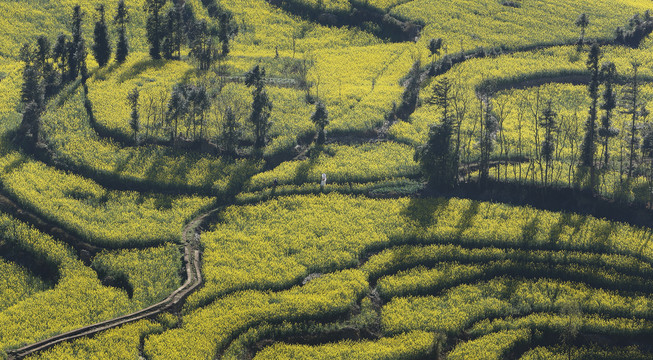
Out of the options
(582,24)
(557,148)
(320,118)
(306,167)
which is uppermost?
(582,24)

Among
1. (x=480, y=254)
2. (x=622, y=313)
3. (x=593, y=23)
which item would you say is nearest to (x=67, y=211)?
(x=480, y=254)

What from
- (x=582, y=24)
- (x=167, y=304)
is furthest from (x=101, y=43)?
(x=582, y=24)

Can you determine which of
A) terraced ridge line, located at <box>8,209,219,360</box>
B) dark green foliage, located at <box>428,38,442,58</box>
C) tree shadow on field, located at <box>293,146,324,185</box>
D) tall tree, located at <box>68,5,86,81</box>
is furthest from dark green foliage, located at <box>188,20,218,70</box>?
terraced ridge line, located at <box>8,209,219,360</box>

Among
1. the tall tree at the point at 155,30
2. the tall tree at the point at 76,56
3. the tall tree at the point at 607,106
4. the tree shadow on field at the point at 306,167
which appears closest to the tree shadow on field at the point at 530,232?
the tall tree at the point at 607,106

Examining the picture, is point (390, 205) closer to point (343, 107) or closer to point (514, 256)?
point (514, 256)

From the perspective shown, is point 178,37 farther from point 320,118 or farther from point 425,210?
point 425,210

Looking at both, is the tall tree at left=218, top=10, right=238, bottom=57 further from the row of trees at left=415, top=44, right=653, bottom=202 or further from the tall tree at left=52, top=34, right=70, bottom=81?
the row of trees at left=415, top=44, right=653, bottom=202
